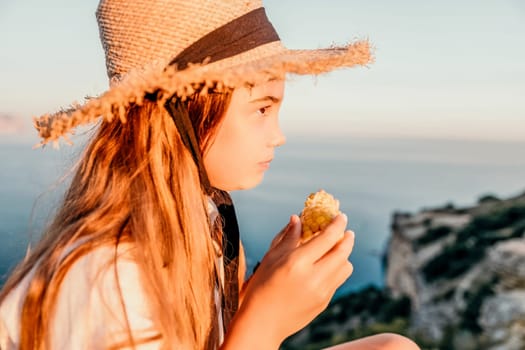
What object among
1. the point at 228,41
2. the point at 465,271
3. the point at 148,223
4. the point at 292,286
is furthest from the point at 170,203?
the point at 465,271

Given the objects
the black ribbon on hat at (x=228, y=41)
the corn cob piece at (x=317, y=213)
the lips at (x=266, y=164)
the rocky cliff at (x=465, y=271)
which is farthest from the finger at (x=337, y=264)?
the rocky cliff at (x=465, y=271)

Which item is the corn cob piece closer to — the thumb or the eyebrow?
the thumb

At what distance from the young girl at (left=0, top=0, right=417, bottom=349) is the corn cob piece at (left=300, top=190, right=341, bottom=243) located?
16 centimetres

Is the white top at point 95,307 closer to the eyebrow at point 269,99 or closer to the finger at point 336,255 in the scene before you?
the finger at point 336,255

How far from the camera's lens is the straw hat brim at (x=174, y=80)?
2721 millimetres

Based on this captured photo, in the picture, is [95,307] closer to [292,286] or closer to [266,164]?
[292,286]

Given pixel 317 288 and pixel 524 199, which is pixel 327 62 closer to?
pixel 317 288

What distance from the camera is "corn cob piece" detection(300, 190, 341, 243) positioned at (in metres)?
3.03

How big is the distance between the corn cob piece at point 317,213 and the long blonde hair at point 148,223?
0.40m

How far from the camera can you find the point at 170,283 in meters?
2.73

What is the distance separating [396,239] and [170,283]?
87.1 ft

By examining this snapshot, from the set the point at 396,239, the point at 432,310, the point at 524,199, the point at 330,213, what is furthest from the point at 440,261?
the point at 330,213

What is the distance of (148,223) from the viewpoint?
2.73 metres

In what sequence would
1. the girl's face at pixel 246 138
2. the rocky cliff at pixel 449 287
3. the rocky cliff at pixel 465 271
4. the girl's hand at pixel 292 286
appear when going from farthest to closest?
the rocky cliff at pixel 449 287 → the rocky cliff at pixel 465 271 → the girl's face at pixel 246 138 → the girl's hand at pixel 292 286
